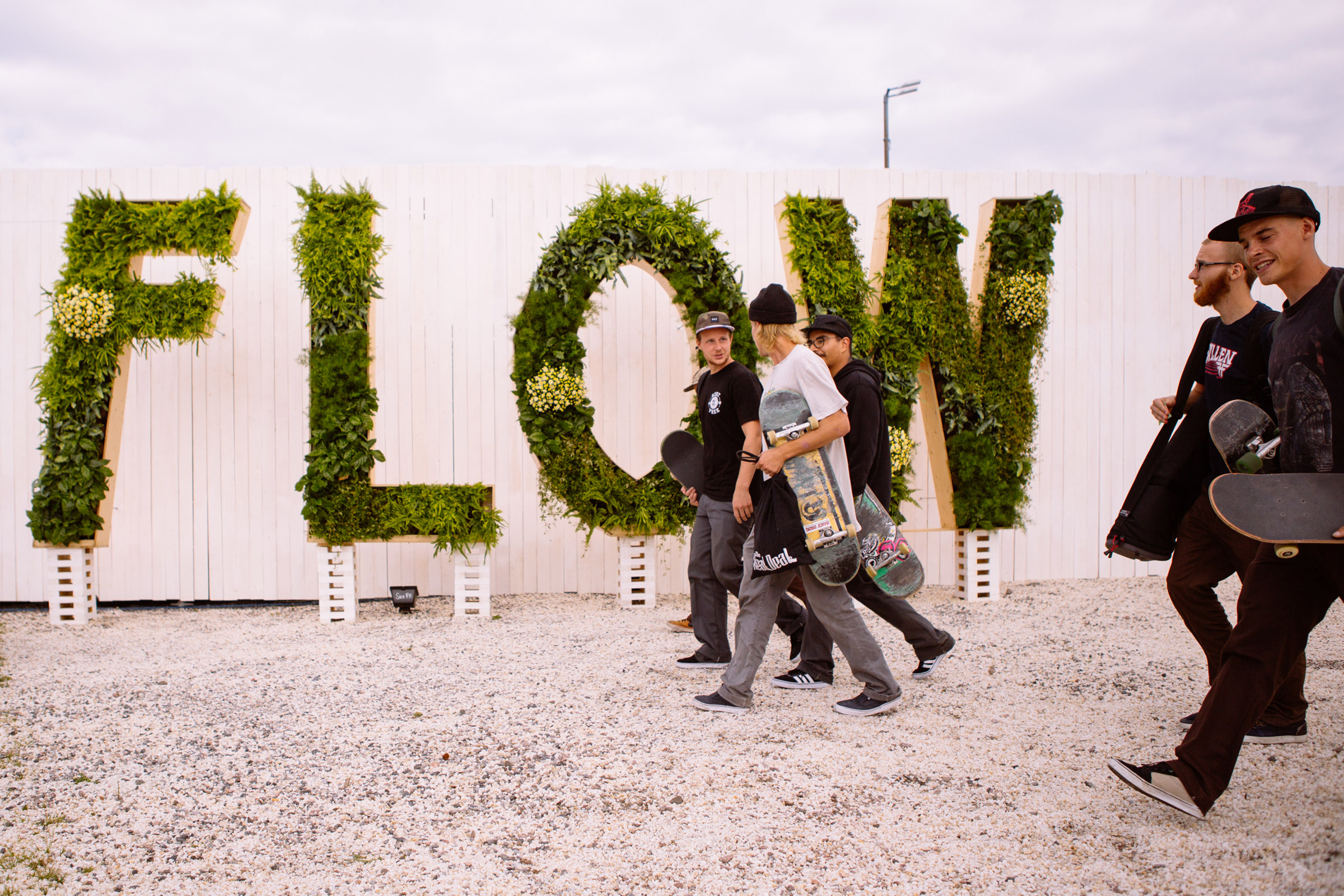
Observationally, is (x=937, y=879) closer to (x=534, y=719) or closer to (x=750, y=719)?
(x=750, y=719)

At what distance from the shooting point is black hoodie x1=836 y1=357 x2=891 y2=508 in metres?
3.46

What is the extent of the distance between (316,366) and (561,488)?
1842 mm

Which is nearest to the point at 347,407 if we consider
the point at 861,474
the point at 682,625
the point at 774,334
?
the point at 682,625

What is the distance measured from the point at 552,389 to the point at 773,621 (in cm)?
266

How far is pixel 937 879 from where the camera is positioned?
202 cm

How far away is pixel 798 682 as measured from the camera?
3.68 metres

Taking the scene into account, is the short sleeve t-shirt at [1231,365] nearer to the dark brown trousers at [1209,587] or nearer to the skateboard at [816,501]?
the dark brown trousers at [1209,587]

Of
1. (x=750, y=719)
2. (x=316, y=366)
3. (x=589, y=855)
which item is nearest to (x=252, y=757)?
(x=589, y=855)

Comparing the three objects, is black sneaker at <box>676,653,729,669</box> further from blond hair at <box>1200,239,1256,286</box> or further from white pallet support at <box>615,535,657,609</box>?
blond hair at <box>1200,239,1256,286</box>

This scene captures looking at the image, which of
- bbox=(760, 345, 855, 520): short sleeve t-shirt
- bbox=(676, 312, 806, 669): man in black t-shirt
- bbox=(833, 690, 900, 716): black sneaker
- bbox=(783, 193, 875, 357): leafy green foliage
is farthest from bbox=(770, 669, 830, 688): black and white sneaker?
bbox=(783, 193, 875, 357): leafy green foliage

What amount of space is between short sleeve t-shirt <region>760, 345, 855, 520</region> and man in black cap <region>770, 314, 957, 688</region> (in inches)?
15.6

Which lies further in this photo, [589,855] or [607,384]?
[607,384]

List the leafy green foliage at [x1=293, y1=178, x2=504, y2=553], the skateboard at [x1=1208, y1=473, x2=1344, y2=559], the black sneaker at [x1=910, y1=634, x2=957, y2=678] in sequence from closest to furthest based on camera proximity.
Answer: the skateboard at [x1=1208, y1=473, x2=1344, y2=559] → the black sneaker at [x1=910, y1=634, x2=957, y2=678] → the leafy green foliage at [x1=293, y1=178, x2=504, y2=553]

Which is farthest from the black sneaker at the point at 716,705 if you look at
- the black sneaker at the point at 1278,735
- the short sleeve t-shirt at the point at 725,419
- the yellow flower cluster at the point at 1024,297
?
the yellow flower cluster at the point at 1024,297
